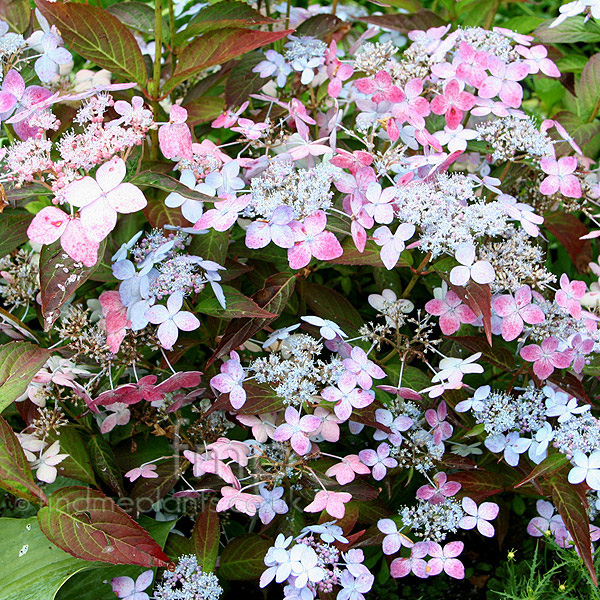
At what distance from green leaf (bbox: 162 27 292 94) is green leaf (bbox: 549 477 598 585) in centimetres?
84

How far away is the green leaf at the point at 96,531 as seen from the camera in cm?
98

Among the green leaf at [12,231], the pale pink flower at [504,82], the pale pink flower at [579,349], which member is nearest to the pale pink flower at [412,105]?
the pale pink flower at [504,82]

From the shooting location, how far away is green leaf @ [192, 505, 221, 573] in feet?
3.71

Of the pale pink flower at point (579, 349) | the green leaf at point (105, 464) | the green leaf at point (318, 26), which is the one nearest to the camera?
the pale pink flower at point (579, 349)

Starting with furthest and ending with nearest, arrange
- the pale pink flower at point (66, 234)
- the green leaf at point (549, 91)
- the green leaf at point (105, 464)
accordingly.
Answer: the green leaf at point (549, 91) < the green leaf at point (105, 464) < the pale pink flower at point (66, 234)

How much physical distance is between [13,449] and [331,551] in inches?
19.1

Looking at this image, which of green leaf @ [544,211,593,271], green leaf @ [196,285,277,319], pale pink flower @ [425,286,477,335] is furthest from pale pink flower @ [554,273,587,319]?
green leaf @ [196,285,277,319]

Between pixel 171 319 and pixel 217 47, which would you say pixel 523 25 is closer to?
pixel 217 47

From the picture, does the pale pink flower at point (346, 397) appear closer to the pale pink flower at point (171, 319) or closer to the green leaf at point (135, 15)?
the pale pink flower at point (171, 319)

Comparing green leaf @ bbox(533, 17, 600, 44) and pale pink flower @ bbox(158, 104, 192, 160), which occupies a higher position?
pale pink flower @ bbox(158, 104, 192, 160)

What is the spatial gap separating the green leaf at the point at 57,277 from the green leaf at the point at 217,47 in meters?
0.34

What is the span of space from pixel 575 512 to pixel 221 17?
3.36ft

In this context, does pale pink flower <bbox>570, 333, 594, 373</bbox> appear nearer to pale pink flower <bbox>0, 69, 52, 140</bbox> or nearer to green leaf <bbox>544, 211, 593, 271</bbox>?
green leaf <bbox>544, 211, 593, 271</bbox>

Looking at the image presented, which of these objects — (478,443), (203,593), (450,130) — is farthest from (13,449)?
(450,130)
